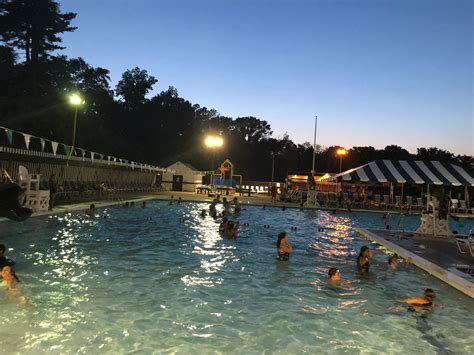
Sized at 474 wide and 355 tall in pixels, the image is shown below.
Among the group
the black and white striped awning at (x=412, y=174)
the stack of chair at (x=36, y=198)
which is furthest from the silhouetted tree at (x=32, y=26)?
the black and white striped awning at (x=412, y=174)

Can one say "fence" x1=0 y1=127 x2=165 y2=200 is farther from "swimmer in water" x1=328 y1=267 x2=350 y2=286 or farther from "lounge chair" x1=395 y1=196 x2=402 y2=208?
"lounge chair" x1=395 y1=196 x2=402 y2=208

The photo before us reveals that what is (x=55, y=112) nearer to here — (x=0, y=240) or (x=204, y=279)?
(x=0, y=240)

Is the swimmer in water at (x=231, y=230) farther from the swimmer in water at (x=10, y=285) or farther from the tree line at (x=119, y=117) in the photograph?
the tree line at (x=119, y=117)

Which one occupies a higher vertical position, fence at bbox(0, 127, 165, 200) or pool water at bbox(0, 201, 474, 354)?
fence at bbox(0, 127, 165, 200)

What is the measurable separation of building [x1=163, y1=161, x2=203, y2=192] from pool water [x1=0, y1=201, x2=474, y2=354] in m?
28.9

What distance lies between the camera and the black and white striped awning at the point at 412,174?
23.9 m

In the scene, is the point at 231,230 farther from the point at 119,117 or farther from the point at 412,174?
the point at 119,117

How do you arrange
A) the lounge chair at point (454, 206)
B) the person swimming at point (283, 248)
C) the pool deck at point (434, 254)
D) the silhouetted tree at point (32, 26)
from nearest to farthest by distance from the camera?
1. the pool deck at point (434, 254)
2. the person swimming at point (283, 248)
3. the lounge chair at point (454, 206)
4. the silhouetted tree at point (32, 26)

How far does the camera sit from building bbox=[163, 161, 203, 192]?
134ft

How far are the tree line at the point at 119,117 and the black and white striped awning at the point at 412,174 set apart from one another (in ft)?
82.2

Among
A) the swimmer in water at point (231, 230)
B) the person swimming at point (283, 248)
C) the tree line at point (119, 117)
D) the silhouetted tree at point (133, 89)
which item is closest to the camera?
the person swimming at point (283, 248)

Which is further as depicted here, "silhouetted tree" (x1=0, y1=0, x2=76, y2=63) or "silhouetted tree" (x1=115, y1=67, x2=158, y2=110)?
"silhouetted tree" (x1=115, y1=67, x2=158, y2=110)

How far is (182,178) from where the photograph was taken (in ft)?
134

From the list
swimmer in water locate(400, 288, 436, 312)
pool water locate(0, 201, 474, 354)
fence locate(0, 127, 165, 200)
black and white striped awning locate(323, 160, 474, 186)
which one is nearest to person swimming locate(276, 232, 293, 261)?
pool water locate(0, 201, 474, 354)
